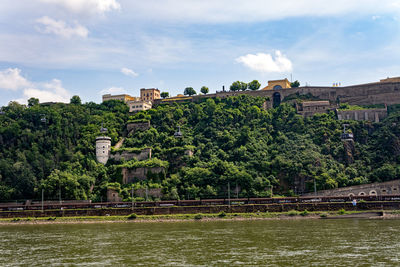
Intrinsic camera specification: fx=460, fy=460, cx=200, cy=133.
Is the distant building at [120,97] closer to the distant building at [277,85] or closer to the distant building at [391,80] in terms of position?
the distant building at [277,85]

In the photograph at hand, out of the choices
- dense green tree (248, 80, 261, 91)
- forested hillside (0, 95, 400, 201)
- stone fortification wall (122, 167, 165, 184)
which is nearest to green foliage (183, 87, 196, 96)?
forested hillside (0, 95, 400, 201)

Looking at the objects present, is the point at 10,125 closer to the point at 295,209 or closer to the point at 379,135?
the point at 295,209

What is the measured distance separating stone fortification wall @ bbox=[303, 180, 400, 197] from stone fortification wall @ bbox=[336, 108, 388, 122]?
2468cm

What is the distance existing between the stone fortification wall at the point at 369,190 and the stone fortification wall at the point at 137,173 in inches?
1105

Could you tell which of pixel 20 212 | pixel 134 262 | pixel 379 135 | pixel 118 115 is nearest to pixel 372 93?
pixel 379 135

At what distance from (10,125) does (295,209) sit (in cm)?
6257

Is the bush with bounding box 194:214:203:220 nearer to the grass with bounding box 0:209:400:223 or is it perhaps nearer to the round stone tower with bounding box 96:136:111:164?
the grass with bounding box 0:209:400:223

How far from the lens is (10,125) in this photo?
95.2 m

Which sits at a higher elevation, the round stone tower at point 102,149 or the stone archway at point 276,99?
the stone archway at point 276,99

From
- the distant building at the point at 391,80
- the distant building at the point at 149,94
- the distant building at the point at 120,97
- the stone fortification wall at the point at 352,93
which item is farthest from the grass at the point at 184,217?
the distant building at the point at 149,94

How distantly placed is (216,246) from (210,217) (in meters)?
26.1

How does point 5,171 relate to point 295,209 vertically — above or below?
above

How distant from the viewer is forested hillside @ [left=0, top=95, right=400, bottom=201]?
76.4 m

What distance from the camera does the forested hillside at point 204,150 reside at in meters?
76.4
